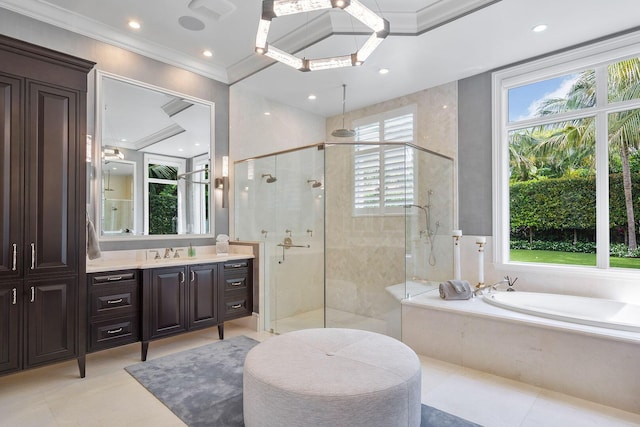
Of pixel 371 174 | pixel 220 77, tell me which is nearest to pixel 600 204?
pixel 371 174

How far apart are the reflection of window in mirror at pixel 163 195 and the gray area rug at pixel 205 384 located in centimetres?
133

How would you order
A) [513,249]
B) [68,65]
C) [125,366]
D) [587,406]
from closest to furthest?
1. [587,406]
2. [68,65]
3. [125,366]
4. [513,249]

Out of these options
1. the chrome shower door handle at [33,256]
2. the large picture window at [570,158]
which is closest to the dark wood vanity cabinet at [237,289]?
the chrome shower door handle at [33,256]

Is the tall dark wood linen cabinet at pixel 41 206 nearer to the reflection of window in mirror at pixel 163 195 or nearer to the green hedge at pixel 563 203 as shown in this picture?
the reflection of window in mirror at pixel 163 195

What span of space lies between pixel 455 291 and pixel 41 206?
3457 mm

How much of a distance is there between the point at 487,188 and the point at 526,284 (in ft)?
3.56

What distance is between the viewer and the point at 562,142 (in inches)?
141

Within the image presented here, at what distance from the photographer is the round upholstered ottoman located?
5.24ft

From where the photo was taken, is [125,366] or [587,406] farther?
[125,366]

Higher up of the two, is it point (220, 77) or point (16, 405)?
point (220, 77)

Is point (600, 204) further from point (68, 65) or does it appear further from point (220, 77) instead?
point (68, 65)

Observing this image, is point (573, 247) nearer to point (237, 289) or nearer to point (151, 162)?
point (237, 289)

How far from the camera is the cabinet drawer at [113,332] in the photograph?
2.79 metres

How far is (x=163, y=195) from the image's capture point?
3.73m
